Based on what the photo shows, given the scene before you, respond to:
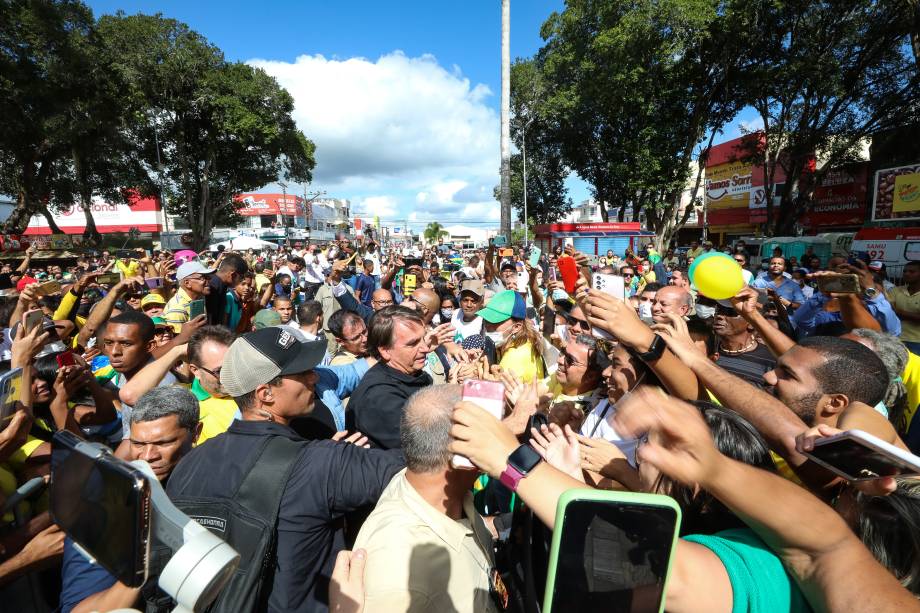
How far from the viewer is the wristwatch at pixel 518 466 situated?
42.2 inches

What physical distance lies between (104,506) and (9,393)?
1614mm

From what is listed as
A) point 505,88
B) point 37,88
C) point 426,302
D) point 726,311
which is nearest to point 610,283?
point 726,311

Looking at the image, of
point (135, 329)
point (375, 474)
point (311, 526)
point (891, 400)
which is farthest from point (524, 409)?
point (135, 329)

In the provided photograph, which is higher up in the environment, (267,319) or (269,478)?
(267,319)

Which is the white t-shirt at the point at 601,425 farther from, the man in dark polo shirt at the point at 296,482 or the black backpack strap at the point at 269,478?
the black backpack strap at the point at 269,478

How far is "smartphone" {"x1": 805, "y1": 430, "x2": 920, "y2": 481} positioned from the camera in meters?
1.05

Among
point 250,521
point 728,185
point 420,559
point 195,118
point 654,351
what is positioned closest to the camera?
point 420,559

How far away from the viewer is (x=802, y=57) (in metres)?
17.8

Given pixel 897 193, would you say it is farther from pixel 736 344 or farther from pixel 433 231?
pixel 433 231

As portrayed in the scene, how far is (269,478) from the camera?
5.53 ft

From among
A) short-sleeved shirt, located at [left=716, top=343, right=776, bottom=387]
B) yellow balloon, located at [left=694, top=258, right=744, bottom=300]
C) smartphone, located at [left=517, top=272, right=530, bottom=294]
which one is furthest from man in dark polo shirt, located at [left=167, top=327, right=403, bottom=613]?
smartphone, located at [left=517, top=272, right=530, bottom=294]

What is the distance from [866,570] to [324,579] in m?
1.80

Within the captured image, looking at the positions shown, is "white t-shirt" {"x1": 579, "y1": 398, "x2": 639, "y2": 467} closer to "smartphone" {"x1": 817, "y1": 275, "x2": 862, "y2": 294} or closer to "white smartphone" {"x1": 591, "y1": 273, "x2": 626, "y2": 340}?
"white smartphone" {"x1": 591, "y1": 273, "x2": 626, "y2": 340}

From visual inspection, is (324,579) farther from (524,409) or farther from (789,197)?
(789,197)
